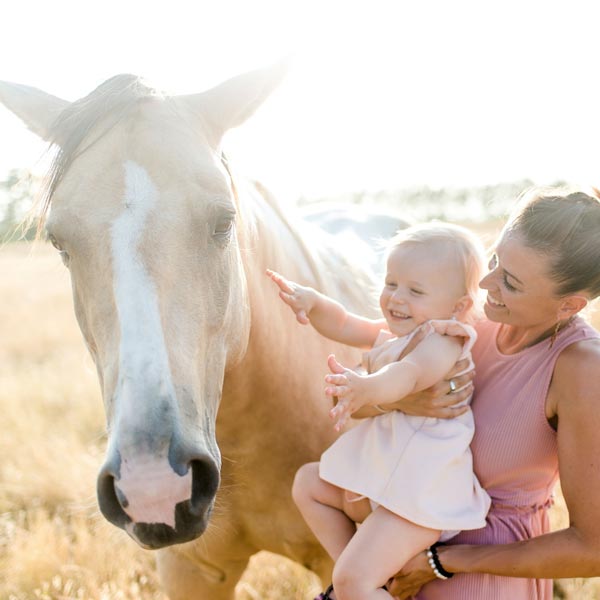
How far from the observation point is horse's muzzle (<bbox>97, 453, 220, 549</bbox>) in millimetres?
1625

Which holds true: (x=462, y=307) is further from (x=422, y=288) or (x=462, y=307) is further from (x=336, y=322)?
(x=336, y=322)

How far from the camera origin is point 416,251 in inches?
89.5

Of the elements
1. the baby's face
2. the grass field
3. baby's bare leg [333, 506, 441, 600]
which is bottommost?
the grass field

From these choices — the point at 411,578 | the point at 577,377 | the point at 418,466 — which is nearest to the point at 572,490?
the point at 577,377

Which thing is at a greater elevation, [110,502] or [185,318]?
[185,318]

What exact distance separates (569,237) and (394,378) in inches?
25.5

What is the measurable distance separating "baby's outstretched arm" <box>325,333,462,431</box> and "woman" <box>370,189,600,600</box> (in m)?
0.11

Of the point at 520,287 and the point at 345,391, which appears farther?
the point at 520,287

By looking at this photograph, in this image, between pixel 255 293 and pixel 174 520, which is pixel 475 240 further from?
pixel 174 520

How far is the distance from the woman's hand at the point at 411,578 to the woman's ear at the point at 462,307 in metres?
0.77

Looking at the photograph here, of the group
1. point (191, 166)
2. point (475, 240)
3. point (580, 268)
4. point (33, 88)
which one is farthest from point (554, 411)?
point (33, 88)

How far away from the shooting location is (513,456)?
82.4 inches

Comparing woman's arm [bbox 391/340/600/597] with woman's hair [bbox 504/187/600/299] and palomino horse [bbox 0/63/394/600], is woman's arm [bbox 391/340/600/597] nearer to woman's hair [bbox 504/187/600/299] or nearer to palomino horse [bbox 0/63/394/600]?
woman's hair [bbox 504/187/600/299]

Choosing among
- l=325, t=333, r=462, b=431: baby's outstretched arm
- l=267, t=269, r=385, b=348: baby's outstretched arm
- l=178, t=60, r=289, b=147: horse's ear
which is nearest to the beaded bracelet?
l=325, t=333, r=462, b=431: baby's outstretched arm
